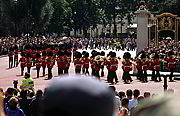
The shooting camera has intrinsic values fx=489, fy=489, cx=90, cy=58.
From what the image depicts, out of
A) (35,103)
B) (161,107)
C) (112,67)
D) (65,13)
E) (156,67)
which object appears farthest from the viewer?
(65,13)

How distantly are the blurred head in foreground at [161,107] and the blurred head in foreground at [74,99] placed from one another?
140mm

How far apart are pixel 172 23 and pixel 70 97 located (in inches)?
1086

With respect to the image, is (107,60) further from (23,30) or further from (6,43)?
(23,30)

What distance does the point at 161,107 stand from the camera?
145cm

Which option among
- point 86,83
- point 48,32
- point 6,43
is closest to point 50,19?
point 48,32

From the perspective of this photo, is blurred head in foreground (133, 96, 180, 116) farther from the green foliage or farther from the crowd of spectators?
the green foliage

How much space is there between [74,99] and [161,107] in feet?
0.93

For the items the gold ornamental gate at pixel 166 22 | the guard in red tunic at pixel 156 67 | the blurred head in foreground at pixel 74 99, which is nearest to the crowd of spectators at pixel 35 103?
the blurred head in foreground at pixel 74 99

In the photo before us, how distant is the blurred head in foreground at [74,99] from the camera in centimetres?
157

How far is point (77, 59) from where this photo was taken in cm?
2383

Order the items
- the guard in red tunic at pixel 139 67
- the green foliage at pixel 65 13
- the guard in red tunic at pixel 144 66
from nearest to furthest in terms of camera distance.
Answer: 1. the guard in red tunic at pixel 144 66
2. the guard in red tunic at pixel 139 67
3. the green foliage at pixel 65 13

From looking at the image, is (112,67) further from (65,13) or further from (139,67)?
(65,13)

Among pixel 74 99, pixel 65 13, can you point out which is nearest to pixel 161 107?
pixel 74 99

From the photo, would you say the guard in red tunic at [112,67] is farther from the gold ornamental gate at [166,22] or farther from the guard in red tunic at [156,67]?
the gold ornamental gate at [166,22]
